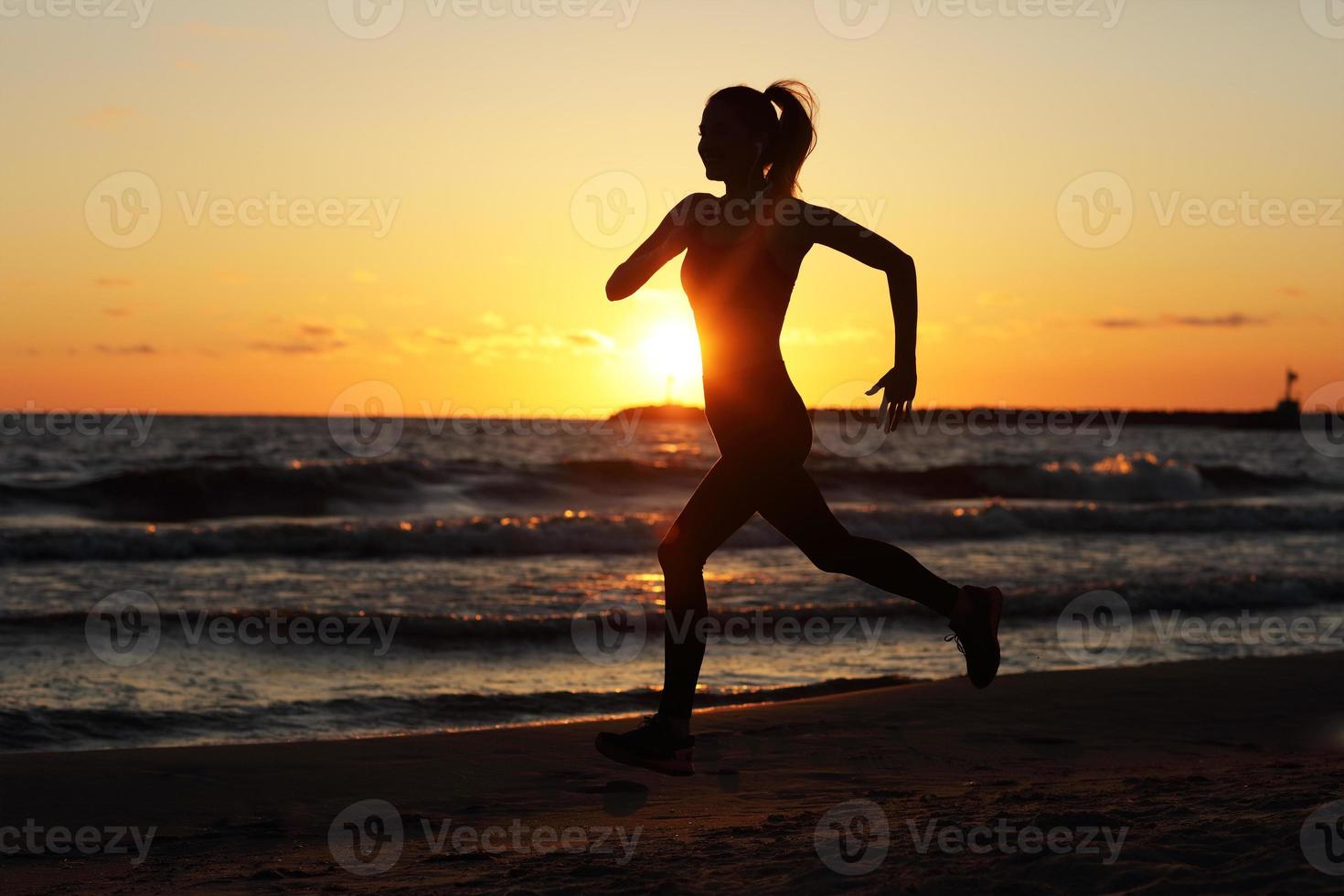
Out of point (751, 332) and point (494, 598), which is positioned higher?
point (751, 332)

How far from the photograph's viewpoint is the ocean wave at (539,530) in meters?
17.9

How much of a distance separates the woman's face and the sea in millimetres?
4754

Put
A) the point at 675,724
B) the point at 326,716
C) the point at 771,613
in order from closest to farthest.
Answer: the point at 675,724, the point at 326,716, the point at 771,613

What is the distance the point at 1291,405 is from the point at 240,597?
388 feet

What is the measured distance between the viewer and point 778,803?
5.21 m

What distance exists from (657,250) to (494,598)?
9633 mm

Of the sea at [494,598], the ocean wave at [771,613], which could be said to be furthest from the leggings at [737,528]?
the ocean wave at [771,613]

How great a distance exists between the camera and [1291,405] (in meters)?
115

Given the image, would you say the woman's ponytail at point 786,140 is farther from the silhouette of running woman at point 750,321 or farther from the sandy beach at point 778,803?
the sandy beach at point 778,803

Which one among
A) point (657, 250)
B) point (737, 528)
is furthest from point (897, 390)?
point (657, 250)

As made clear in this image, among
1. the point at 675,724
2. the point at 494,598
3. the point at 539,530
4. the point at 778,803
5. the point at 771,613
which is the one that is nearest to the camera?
the point at 675,724

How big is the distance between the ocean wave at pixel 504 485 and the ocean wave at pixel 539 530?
15.3 feet

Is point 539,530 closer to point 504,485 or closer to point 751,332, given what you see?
point 504,485

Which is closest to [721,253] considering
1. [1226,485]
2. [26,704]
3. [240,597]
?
[26,704]
